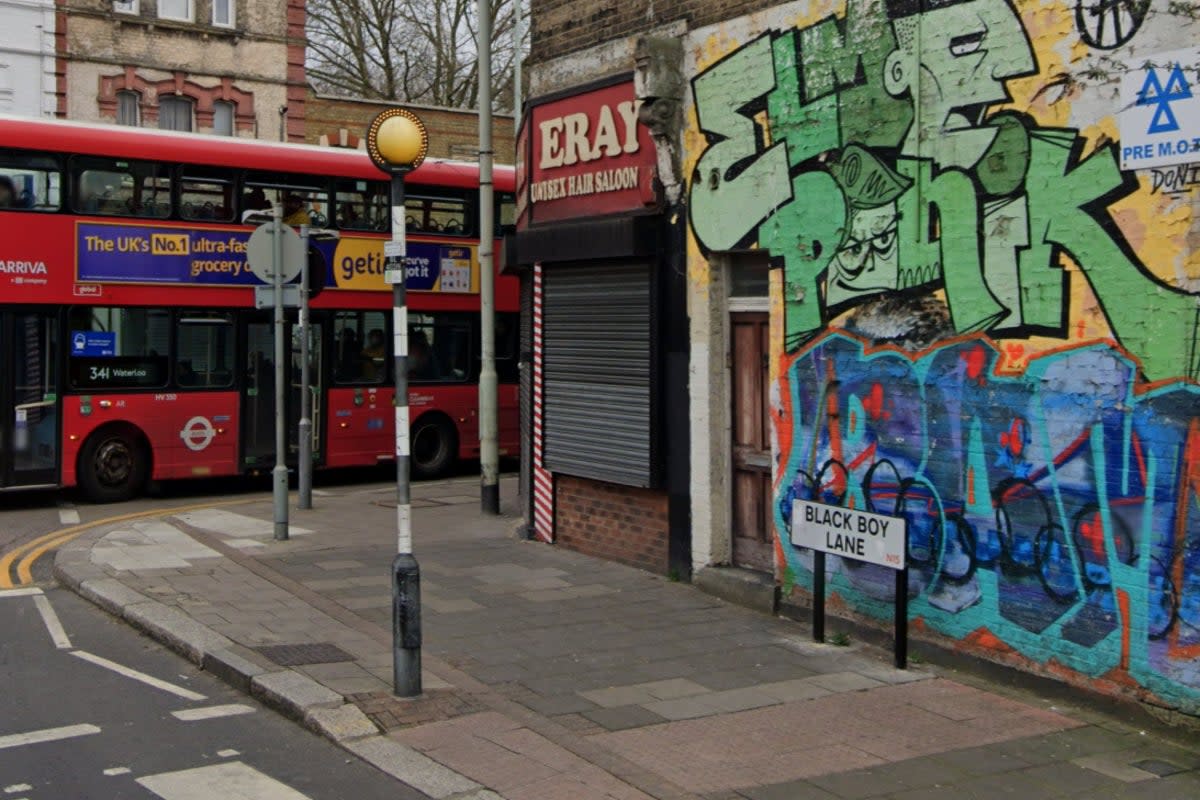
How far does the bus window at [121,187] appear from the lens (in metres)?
16.9

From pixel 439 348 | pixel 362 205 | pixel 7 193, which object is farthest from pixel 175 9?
pixel 7 193

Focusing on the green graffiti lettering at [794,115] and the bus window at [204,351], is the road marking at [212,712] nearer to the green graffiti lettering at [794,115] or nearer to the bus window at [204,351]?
the green graffiti lettering at [794,115]

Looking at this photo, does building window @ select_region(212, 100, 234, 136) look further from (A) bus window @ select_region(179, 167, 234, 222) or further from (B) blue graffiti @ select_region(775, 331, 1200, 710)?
(B) blue graffiti @ select_region(775, 331, 1200, 710)

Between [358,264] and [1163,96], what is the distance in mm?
13942

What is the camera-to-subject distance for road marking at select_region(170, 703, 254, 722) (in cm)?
777

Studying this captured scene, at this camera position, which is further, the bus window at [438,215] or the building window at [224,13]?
the building window at [224,13]

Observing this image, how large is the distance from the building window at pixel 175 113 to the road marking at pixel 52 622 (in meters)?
24.9

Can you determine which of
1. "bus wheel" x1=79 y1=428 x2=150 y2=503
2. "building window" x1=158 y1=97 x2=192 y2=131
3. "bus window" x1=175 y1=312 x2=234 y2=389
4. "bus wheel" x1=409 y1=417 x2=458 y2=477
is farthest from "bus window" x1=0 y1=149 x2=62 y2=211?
"building window" x1=158 y1=97 x2=192 y2=131

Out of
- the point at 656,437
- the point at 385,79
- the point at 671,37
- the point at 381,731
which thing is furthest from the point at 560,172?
the point at 385,79

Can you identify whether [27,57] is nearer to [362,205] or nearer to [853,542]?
[362,205]

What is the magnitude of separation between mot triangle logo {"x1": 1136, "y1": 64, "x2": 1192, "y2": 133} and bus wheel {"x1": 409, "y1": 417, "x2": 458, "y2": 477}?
14.7 metres

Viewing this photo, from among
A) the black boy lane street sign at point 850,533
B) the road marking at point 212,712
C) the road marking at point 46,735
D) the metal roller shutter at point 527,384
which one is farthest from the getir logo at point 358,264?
the road marking at point 46,735

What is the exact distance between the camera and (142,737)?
7336 mm

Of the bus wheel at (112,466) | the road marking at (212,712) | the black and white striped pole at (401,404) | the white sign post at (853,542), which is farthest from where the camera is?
the bus wheel at (112,466)
